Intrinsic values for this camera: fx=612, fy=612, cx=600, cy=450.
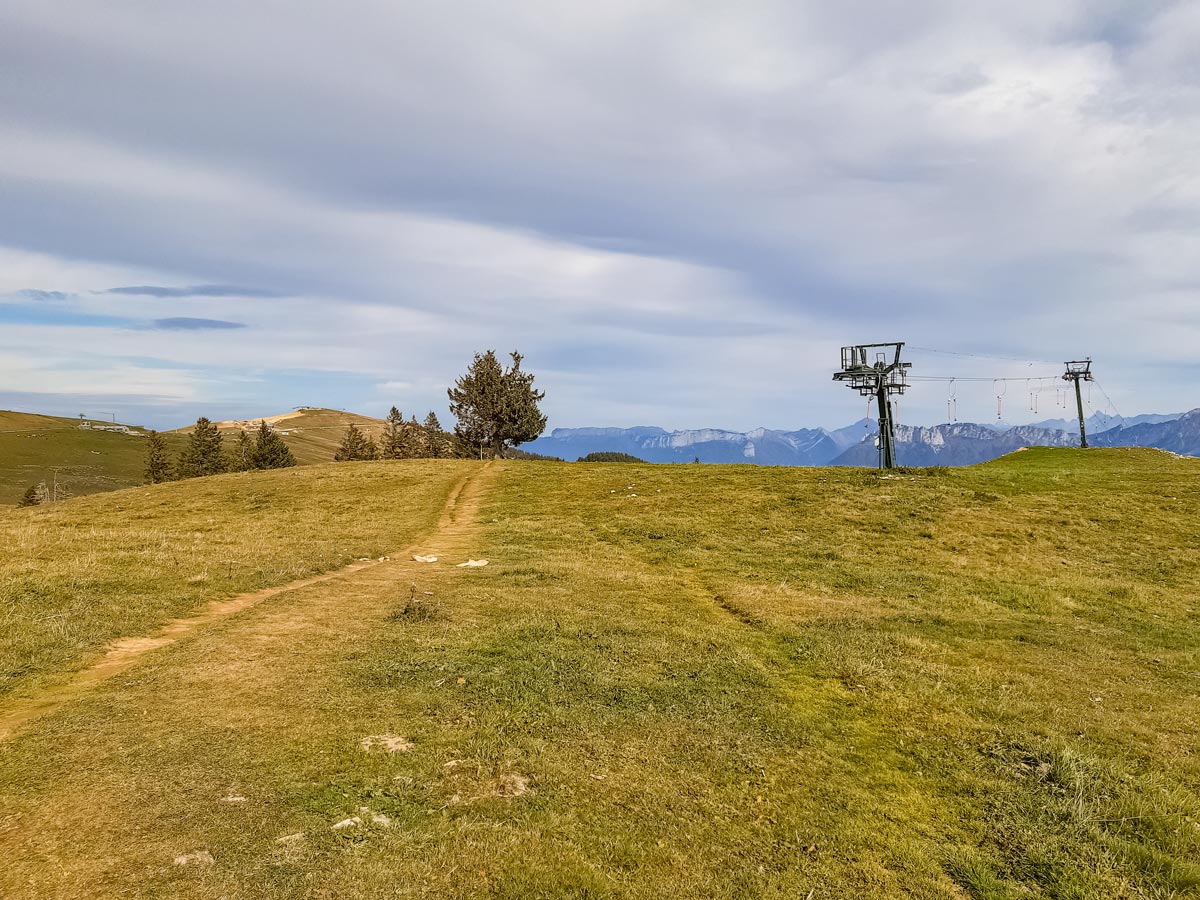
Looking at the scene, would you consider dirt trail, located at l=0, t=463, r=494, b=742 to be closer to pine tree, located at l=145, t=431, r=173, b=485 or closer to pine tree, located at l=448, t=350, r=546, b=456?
pine tree, located at l=448, t=350, r=546, b=456

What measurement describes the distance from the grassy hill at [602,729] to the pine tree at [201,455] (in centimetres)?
9974

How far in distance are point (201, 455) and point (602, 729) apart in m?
124

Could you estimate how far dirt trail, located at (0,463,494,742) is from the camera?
1030 centimetres

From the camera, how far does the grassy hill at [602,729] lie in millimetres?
7090

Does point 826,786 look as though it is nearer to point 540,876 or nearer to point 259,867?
point 540,876

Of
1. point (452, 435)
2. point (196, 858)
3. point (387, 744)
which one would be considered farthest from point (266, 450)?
point (196, 858)

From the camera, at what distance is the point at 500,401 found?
62.6 meters

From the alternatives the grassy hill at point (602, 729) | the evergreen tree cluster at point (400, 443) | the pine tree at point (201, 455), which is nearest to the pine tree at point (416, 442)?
the evergreen tree cluster at point (400, 443)

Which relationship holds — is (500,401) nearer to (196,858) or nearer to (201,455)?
(196,858)

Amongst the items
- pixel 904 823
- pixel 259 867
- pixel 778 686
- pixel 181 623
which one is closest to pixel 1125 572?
pixel 778 686

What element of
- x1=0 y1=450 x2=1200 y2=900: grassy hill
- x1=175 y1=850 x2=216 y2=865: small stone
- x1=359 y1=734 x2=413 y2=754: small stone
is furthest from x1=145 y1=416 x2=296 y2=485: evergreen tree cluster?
x1=175 y1=850 x2=216 y2=865: small stone

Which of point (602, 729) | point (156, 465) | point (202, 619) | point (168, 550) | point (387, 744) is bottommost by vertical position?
point (602, 729)

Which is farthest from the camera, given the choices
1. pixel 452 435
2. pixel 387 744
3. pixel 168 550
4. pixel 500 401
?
pixel 452 435

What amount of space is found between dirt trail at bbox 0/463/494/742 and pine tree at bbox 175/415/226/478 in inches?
3848
